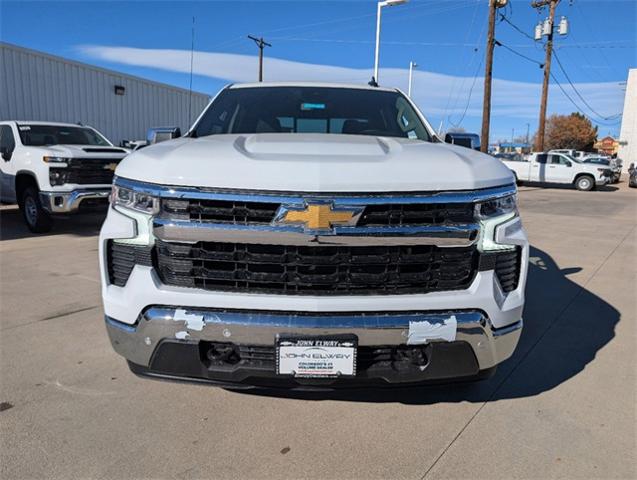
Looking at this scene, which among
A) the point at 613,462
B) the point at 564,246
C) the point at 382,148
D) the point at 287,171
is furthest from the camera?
the point at 564,246

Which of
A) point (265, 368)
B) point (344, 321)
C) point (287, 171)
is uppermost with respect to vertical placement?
point (287, 171)

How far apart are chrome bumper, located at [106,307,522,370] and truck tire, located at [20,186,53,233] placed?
7060mm

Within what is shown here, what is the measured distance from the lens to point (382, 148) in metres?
2.56

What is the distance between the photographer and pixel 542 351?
3.66m

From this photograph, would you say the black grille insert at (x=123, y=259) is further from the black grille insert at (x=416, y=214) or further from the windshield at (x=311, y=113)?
the windshield at (x=311, y=113)

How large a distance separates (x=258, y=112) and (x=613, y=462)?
3122mm

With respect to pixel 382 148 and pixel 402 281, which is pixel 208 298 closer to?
pixel 402 281

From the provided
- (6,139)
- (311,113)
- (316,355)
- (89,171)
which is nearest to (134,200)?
(316,355)

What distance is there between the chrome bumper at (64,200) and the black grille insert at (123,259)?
636 cm

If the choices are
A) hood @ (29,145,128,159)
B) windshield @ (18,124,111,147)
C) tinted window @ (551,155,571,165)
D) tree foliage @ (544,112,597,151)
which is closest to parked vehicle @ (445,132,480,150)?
hood @ (29,145,128,159)

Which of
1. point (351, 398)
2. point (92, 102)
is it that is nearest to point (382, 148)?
point (351, 398)

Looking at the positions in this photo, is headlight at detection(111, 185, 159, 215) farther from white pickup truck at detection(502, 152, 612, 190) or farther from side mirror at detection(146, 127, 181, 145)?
white pickup truck at detection(502, 152, 612, 190)

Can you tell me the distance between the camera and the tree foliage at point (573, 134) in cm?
7738

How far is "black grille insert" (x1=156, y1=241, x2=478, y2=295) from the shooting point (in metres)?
2.14
